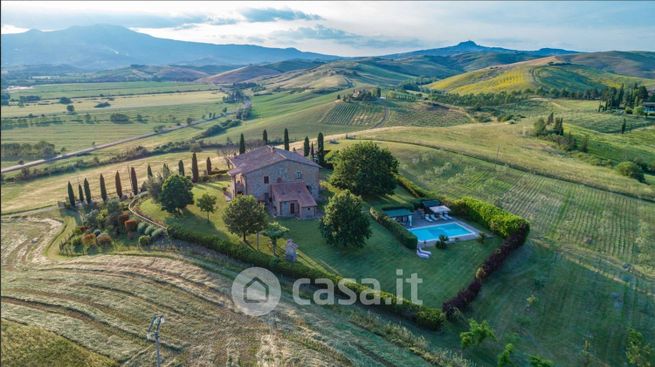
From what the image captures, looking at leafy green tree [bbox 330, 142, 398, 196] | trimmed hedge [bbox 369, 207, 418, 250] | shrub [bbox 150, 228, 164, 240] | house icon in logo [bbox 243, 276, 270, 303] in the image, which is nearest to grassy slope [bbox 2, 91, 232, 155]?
shrub [bbox 150, 228, 164, 240]

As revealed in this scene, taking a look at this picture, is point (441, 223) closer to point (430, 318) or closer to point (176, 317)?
point (430, 318)

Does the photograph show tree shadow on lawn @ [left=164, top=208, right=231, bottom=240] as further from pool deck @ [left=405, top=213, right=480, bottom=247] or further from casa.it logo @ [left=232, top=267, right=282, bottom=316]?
pool deck @ [left=405, top=213, right=480, bottom=247]

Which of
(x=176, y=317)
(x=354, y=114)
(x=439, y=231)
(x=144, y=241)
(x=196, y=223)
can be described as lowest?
(x=439, y=231)

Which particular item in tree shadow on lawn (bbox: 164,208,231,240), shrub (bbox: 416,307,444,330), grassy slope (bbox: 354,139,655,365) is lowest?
grassy slope (bbox: 354,139,655,365)

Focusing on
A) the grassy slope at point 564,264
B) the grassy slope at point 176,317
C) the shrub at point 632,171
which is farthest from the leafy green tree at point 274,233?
the shrub at point 632,171

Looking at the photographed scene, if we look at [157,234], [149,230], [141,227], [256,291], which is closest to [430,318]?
[256,291]

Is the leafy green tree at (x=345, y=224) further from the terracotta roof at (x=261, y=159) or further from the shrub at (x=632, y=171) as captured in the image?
the shrub at (x=632, y=171)
